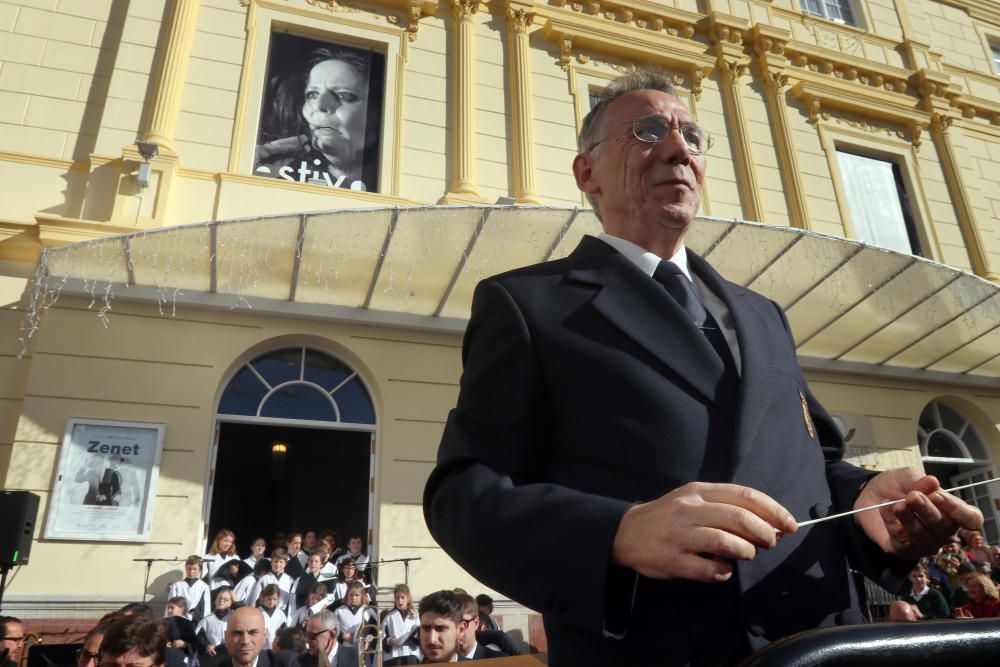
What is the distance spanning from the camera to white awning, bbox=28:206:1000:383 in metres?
7.86

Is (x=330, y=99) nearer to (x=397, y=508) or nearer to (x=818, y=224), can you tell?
(x=397, y=508)

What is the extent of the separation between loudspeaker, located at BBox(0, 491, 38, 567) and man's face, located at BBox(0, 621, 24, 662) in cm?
110

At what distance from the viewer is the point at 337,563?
8484mm

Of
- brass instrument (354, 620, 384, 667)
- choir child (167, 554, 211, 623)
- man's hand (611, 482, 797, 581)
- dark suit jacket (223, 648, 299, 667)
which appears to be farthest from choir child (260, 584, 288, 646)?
man's hand (611, 482, 797, 581)

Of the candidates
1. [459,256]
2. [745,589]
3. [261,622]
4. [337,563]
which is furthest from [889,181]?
[745,589]

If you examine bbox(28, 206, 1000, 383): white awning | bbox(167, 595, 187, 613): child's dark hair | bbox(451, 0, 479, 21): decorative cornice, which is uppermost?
bbox(451, 0, 479, 21): decorative cornice

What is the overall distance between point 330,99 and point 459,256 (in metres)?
3.93

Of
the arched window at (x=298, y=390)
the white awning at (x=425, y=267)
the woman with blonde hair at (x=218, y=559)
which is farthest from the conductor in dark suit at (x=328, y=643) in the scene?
the white awning at (x=425, y=267)

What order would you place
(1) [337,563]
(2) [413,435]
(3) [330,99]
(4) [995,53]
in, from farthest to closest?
1. (4) [995,53]
2. (3) [330,99]
3. (2) [413,435]
4. (1) [337,563]

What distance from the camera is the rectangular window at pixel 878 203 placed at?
13.2m

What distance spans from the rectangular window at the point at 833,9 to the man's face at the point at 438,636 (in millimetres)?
15019

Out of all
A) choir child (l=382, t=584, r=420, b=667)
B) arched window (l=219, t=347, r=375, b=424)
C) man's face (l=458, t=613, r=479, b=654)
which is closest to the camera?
man's face (l=458, t=613, r=479, b=654)

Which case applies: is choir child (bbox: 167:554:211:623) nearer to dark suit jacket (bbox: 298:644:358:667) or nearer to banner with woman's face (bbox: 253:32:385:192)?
dark suit jacket (bbox: 298:644:358:667)

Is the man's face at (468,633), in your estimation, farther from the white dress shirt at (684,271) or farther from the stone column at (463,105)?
the stone column at (463,105)
